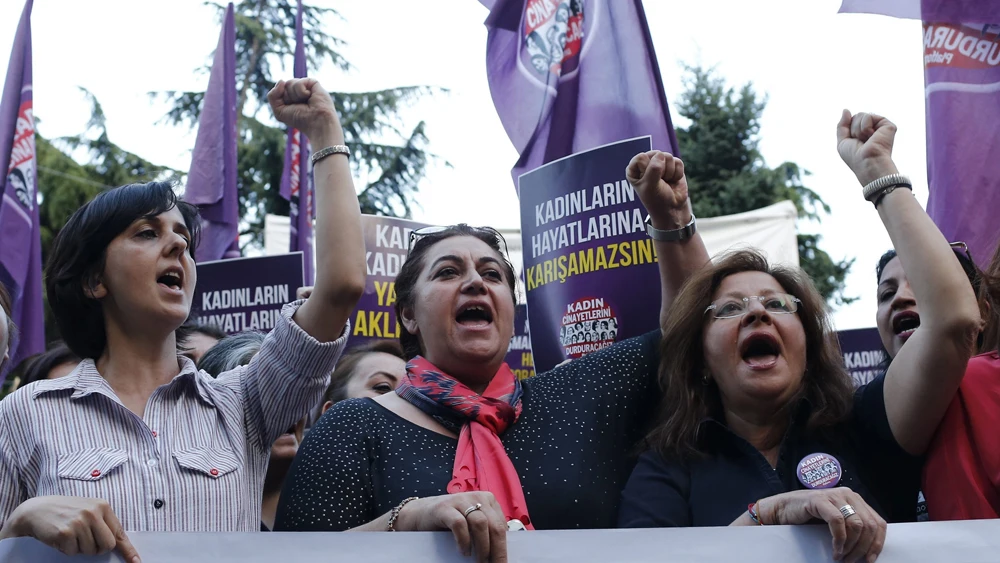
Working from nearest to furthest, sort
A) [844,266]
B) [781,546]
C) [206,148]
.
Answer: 1. [781,546]
2. [206,148]
3. [844,266]

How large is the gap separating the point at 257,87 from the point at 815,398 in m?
16.4

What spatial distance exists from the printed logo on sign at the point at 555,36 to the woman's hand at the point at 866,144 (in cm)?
204

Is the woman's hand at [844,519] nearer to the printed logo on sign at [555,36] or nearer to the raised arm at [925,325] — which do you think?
the raised arm at [925,325]

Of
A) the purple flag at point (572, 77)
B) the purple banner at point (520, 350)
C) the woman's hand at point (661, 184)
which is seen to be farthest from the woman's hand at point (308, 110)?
the purple banner at point (520, 350)

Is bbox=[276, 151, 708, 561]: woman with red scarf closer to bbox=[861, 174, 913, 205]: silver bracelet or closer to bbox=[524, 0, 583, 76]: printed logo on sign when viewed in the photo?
bbox=[861, 174, 913, 205]: silver bracelet

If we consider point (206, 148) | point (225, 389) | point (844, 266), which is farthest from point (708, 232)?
point (844, 266)

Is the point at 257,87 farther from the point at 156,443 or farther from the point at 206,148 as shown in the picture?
the point at 156,443

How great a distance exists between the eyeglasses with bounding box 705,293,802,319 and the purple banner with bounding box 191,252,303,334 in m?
3.14

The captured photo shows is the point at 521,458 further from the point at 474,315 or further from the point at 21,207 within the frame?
the point at 21,207

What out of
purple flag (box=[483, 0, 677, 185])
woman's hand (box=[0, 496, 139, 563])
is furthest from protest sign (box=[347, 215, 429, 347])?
woman's hand (box=[0, 496, 139, 563])

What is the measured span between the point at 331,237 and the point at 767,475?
3.59 feet

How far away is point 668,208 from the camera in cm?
285

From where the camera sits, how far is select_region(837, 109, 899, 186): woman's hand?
7.96 ft

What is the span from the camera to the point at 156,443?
226 cm
